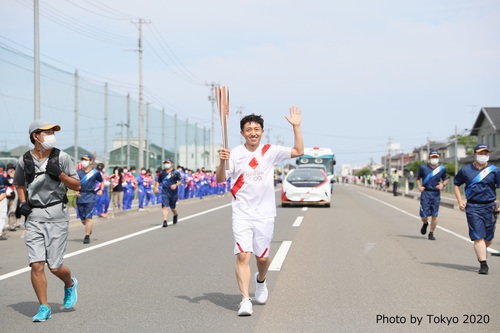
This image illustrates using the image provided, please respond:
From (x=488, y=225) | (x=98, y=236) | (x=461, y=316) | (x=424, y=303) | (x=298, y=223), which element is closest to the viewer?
(x=461, y=316)

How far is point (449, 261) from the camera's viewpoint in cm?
933

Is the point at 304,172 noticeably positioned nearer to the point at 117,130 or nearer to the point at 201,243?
the point at 201,243

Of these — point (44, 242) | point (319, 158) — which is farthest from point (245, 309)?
point (319, 158)

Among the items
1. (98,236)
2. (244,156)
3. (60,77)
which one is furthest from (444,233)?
(60,77)

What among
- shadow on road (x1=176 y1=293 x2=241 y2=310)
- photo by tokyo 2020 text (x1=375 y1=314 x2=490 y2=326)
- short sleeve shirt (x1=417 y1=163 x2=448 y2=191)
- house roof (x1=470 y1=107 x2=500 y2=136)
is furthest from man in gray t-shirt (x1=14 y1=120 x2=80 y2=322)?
house roof (x1=470 y1=107 x2=500 y2=136)

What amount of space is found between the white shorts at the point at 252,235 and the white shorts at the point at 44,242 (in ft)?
5.35

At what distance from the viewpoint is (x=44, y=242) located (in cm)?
565

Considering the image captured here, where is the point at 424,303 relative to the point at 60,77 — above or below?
below

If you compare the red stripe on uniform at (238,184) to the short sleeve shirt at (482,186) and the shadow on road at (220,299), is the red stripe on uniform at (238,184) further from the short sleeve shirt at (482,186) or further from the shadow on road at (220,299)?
the short sleeve shirt at (482,186)

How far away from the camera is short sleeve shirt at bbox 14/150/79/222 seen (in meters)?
5.69

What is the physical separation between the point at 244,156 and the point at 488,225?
4.16 meters

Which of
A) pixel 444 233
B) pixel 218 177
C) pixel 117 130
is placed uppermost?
pixel 117 130

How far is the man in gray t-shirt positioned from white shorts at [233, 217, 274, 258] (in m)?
1.63

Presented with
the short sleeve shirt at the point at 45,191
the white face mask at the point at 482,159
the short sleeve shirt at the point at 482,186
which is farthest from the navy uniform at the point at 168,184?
the short sleeve shirt at the point at 45,191
